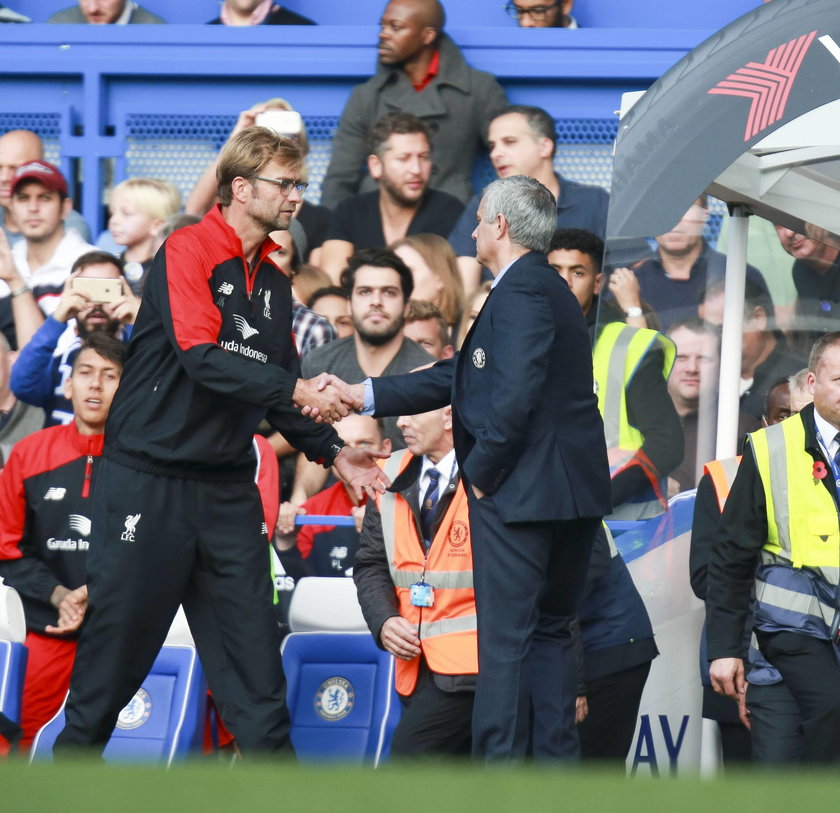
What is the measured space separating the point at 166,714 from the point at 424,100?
11.9 feet

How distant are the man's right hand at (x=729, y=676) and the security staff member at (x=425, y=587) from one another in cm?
82

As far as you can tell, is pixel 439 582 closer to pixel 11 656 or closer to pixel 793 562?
pixel 793 562

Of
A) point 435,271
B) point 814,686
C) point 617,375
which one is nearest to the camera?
point 814,686

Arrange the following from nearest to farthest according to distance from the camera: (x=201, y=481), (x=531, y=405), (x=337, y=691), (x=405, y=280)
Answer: (x=531, y=405), (x=201, y=481), (x=337, y=691), (x=405, y=280)

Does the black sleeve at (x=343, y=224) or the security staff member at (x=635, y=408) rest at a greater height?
the black sleeve at (x=343, y=224)

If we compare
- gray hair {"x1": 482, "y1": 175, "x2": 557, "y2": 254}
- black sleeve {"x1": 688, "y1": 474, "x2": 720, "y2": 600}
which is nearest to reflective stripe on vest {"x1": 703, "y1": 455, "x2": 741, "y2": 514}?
black sleeve {"x1": 688, "y1": 474, "x2": 720, "y2": 600}

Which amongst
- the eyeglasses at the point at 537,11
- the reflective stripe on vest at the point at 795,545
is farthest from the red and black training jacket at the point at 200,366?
the eyeglasses at the point at 537,11

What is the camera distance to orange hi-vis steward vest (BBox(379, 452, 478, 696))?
16.3 feet

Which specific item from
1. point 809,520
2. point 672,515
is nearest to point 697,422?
point 672,515

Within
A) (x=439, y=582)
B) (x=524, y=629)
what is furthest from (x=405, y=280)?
(x=524, y=629)

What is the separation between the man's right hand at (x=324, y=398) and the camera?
477cm

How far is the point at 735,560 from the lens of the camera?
4945mm

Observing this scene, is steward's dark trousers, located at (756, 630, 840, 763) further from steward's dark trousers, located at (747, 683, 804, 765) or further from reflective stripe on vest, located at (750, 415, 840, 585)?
reflective stripe on vest, located at (750, 415, 840, 585)

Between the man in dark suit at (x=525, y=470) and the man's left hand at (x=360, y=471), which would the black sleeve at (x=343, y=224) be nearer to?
the man's left hand at (x=360, y=471)
